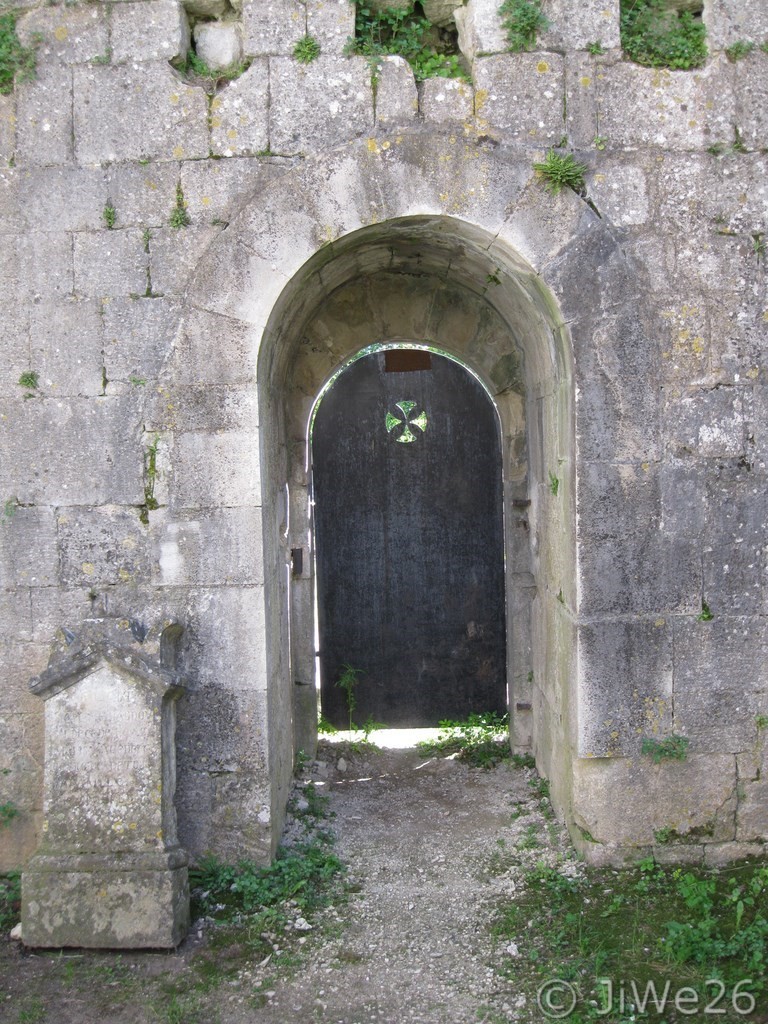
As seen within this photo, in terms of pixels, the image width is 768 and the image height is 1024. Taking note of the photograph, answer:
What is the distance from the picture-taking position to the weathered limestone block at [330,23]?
4.15 metres

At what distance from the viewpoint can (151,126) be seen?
4152 millimetres

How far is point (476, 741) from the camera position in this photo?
6219 millimetres

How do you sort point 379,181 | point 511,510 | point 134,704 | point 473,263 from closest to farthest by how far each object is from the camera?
point 134,704
point 379,181
point 473,263
point 511,510

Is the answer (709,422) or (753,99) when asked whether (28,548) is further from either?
(753,99)

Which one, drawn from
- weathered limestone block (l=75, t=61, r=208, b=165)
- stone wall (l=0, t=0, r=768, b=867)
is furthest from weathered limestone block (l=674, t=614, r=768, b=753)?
weathered limestone block (l=75, t=61, r=208, b=165)

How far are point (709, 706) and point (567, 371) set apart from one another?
1.76m

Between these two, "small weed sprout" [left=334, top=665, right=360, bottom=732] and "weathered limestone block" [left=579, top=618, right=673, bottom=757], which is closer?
"weathered limestone block" [left=579, top=618, right=673, bottom=757]

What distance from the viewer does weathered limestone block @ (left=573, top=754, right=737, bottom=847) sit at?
13.8 ft

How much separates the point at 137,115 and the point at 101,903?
141 inches

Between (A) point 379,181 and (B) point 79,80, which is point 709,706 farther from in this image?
(B) point 79,80

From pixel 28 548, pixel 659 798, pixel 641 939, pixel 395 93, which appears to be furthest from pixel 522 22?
pixel 641 939

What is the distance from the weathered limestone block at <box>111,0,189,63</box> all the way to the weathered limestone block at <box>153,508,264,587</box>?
7.23 ft

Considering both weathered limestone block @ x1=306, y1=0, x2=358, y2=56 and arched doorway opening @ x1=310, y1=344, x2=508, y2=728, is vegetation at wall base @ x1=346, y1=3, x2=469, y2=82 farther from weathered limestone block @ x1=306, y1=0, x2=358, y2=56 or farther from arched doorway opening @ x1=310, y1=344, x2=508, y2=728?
arched doorway opening @ x1=310, y1=344, x2=508, y2=728

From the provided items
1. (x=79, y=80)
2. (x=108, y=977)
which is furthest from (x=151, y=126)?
(x=108, y=977)
